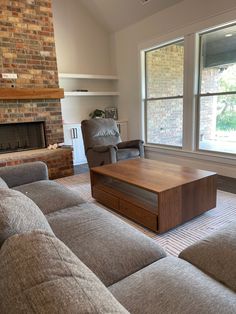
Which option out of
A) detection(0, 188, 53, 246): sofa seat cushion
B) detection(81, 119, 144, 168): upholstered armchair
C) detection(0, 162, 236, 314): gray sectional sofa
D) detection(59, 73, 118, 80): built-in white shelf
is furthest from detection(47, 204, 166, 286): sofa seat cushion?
detection(59, 73, 118, 80): built-in white shelf

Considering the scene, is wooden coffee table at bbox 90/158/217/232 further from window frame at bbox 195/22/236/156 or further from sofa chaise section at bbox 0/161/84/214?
window frame at bbox 195/22/236/156

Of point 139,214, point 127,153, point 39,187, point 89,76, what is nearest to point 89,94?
point 89,76

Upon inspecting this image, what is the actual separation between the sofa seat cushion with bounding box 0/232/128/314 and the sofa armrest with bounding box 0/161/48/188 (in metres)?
1.70

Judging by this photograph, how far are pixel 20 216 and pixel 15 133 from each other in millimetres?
3439

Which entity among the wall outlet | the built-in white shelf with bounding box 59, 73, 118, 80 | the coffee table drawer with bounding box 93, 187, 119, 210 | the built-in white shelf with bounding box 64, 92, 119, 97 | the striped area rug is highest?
the built-in white shelf with bounding box 59, 73, 118, 80

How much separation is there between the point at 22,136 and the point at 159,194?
3.07 metres

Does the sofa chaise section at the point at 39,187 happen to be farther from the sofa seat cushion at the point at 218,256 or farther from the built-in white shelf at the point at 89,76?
the built-in white shelf at the point at 89,76

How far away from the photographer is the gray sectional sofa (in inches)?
22.7

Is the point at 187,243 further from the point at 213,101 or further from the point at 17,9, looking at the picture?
the point at 17,9

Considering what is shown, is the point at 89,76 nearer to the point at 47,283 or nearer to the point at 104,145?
the point at 104,145

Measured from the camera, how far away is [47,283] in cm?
59

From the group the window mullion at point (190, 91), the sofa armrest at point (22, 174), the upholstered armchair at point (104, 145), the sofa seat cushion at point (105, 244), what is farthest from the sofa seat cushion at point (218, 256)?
the window mullion at point (190, 91)

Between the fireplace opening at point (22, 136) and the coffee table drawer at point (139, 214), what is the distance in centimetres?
240

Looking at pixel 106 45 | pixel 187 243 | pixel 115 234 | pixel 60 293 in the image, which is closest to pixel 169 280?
pixel 115 234
